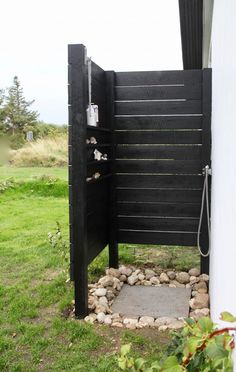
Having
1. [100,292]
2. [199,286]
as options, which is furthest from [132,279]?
[199,286]

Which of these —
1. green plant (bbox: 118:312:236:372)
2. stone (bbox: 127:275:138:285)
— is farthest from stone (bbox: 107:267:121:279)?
green plant (bbox: 118:312:236:372)

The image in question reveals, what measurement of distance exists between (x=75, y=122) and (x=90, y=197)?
2.10 feet

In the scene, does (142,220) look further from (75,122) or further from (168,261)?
(75,122)

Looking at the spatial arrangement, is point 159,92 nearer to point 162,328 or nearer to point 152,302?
point 152,302

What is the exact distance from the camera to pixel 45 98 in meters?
24.2

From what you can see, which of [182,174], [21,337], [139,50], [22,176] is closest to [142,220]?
[182,174]

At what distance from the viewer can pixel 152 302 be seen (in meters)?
3.42

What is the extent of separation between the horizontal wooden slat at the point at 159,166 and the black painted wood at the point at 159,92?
1.94 feet

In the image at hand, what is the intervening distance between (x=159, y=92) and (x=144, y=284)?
1.76 m

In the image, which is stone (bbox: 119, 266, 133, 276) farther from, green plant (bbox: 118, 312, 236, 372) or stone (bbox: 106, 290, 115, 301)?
green plant (bbox: 118, 312, 236, 372)

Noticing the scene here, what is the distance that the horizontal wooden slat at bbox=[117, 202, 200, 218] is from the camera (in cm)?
398

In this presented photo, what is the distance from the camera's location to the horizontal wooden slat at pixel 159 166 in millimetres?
3938

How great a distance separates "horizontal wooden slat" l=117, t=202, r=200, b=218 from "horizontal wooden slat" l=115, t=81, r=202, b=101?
100 centimetres

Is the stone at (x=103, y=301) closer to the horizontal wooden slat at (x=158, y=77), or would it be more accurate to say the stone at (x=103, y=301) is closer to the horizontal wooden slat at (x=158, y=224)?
the horizontal wooden slat at (x=158, y=224)
